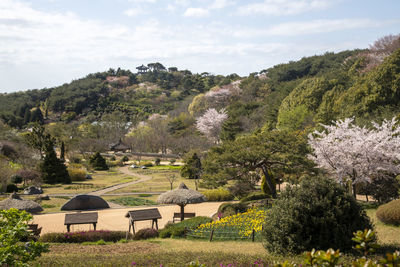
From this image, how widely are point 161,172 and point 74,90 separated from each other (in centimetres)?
9689

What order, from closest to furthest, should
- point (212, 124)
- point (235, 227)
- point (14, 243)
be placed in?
point (14, 243), point (235, 227), point (212, 124)

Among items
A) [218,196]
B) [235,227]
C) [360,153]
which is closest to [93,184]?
[218,196]

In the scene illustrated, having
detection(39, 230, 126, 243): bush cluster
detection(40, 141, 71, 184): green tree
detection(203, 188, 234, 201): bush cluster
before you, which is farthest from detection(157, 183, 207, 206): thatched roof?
detection(40, 141, 71, 184): green tree

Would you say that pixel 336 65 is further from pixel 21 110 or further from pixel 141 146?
pixel 21 110

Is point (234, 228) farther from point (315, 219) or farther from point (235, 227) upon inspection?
point (315, 219)

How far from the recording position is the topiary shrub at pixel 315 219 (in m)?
10.4

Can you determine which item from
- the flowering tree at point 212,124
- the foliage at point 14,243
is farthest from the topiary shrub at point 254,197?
the flowering tree at point 212,124

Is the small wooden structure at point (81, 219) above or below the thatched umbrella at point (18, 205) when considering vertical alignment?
below

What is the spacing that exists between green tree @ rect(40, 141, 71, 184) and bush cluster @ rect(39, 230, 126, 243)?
1066 inches

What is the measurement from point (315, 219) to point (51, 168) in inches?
1512

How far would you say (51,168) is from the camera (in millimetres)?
42719

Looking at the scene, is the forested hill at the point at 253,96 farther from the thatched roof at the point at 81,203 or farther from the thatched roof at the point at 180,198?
the thatched roof at the point at 81,203

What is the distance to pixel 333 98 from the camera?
51281mm

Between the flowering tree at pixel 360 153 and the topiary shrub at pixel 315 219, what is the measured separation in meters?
11.1
